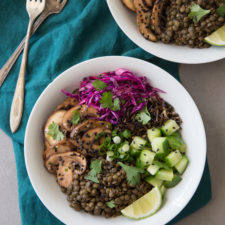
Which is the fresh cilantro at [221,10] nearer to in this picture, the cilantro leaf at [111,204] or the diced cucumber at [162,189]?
the diced cucumber at [162,189]

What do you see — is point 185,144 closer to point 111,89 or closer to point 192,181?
point 192,181

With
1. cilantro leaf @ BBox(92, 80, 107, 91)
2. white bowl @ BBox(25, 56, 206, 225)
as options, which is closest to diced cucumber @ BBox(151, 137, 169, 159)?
white bowl @ BBox(25, 56, 206, 225)

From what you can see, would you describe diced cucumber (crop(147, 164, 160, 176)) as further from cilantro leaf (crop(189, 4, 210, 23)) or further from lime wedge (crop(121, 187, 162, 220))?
cilantro leaf (crop(189, 4, 210, 23))

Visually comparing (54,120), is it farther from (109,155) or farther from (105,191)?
(105,191)

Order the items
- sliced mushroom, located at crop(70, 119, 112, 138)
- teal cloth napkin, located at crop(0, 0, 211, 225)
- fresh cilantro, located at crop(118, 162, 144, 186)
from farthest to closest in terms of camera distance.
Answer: teal cloth napkin, located at crop(0, 0, 211, 225), sliced mushroom, located at crop(70, 119, 112, 138), fresh cilantro, located at crop(118, 162, 144, 186)

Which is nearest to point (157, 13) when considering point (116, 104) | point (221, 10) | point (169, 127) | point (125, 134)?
point (221, 10)

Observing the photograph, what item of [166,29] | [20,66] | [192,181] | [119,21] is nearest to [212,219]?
[192,181]

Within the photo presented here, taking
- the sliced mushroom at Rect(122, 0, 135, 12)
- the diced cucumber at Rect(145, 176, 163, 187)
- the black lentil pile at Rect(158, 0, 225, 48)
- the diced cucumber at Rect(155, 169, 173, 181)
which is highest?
the sliced mushroom at Rect(122, 0, 135, 12)
